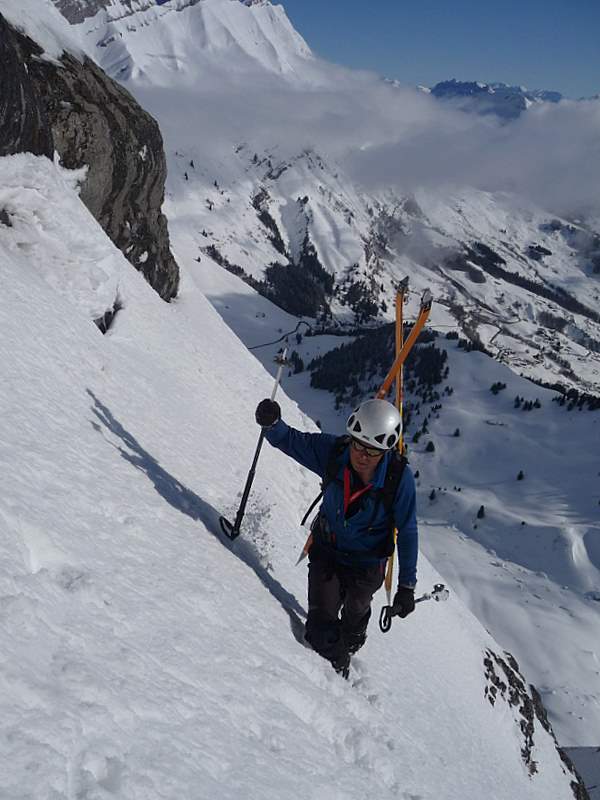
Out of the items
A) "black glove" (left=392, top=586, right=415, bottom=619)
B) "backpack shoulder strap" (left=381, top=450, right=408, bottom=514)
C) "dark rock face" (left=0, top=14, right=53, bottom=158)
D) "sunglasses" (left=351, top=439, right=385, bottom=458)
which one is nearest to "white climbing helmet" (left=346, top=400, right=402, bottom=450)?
"sunglasses" (left=351, top=439, right=385, bottom=458)

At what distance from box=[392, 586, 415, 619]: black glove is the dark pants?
1.16ft

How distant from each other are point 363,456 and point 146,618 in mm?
3454

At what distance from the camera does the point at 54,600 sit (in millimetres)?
4824

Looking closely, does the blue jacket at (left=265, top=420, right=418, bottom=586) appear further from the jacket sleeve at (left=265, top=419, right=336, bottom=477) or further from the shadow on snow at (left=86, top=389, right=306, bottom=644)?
the shadow on snow at (left=86, top=389, right=306, bottom=644)

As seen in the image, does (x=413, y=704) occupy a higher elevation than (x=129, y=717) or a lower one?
lower

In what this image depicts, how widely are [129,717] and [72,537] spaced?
89.2 inches

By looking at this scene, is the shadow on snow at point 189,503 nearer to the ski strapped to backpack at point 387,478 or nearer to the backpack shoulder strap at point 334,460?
the ski strapped to backpack at point 387,478

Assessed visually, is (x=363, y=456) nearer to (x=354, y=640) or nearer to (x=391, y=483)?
(x=391, y=483)

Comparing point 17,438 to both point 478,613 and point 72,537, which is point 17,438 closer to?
point 72,537

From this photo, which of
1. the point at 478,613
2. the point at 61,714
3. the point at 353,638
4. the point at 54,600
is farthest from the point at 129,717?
the point at 478,613

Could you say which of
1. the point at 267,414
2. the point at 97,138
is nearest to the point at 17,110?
the point at 97,138

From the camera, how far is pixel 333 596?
8.45m

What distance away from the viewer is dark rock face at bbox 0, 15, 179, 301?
1499cm

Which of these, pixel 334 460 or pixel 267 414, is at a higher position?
pixel 267 414
